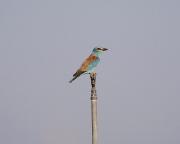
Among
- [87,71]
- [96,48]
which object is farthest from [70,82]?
[96,48]

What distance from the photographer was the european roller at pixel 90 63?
16.2 m

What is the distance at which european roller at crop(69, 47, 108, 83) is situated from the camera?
16203mm

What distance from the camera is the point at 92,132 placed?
13.1 m

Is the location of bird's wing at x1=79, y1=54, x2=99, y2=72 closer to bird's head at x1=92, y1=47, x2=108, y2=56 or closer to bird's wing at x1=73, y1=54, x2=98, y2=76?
bird's wing at x1=73, y1=54, x2=98, y2=76

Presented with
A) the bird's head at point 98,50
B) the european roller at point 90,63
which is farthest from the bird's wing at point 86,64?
the bird's head at point 98,50

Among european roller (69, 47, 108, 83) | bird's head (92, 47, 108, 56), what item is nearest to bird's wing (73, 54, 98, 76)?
european roller (69, 47, 108, 83)

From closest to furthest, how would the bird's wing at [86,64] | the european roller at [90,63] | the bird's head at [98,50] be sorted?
1. the european roller at [90,63]
2. the bird's wing at [86,64]
3. the bird's head at [98,50]

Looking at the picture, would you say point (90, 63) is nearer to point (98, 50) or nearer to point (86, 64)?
point (86, 64)

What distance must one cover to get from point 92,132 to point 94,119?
51cm

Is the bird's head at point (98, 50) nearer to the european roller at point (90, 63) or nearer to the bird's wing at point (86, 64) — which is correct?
the european roller at point (90, 63)

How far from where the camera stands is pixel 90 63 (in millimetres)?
16562

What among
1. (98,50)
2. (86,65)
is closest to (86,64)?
(86,65)

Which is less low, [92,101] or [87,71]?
[87,71]

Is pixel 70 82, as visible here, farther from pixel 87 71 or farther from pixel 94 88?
pixel 94 88
